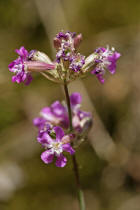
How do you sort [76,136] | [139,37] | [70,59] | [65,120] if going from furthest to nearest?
1. [139,37]
2. [65,120]
3. [76,136]
4. [70,59]

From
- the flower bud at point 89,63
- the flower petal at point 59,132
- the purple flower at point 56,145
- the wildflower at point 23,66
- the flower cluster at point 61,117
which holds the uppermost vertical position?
the wildflower at point 23,66

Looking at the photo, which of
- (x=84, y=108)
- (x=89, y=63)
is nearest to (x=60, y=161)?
(x=89, y=63)

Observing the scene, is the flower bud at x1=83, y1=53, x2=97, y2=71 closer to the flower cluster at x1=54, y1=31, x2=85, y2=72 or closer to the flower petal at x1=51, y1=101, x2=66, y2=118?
the flower cluster at x1=54, y1=31, x2=85, y2=72

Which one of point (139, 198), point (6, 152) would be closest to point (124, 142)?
point (139, 198)

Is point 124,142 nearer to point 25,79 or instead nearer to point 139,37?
point 139,37

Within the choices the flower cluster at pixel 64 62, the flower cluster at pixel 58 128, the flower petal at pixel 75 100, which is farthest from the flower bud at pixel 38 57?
the flower petal at pixel 75 100

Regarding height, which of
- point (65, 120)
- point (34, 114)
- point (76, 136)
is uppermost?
point (34, 114)

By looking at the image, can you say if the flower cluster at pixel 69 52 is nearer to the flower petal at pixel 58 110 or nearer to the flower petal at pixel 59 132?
the flower petal at pixel 59 132

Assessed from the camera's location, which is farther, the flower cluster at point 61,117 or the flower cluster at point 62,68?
the flower cluster at point 61,117
